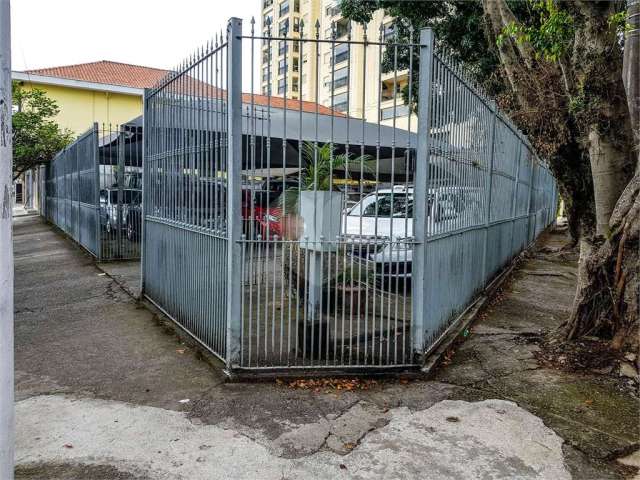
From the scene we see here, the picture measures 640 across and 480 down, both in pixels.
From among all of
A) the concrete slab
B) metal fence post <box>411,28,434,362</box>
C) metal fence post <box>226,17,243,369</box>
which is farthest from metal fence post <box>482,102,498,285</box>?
metal fence post <box>226,17,243,369</box>

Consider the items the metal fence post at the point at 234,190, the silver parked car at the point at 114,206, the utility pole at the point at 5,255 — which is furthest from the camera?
the silver parked car at the point at 114,206

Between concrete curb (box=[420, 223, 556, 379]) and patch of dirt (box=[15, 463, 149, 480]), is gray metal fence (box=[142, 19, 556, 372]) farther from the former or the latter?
patch of dirt (box=[15, 463, 149, 480])

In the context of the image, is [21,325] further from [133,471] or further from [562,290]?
[562,290]

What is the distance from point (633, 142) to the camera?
5273 mm

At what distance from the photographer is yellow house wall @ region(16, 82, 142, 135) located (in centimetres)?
2717

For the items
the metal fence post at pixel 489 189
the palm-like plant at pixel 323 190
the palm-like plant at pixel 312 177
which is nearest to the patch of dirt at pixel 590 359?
the palm-like plant at pixel 323 190

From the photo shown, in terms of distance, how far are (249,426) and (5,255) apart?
199cm

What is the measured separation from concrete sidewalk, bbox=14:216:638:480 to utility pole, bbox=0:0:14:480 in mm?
804

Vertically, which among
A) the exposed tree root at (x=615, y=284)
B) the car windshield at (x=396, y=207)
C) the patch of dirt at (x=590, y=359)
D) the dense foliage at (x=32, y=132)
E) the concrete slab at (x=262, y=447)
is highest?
the dense foliage at (x=32, y=132)

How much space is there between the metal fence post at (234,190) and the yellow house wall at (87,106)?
83.8 ft

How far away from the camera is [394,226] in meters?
4.89

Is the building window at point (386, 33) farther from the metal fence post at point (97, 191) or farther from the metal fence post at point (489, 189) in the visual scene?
the metal fence post at point (97, 191)

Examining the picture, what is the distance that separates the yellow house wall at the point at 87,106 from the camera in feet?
89.1

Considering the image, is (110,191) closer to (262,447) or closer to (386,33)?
(262,447)
